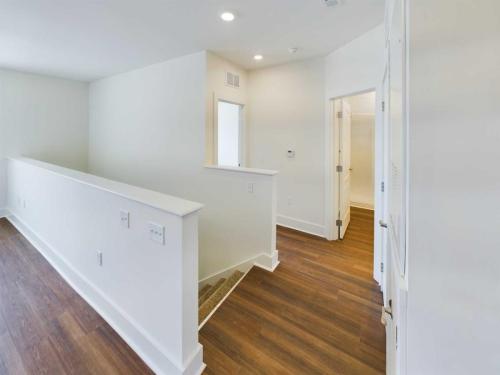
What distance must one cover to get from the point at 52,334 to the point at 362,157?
585 centimetres

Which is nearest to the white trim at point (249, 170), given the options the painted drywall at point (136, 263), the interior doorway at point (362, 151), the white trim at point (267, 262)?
the white trim at point (267, 262)

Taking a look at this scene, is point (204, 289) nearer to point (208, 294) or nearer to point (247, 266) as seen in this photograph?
point (208, 294)

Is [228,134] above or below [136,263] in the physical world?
above

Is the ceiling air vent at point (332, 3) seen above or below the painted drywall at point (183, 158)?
above

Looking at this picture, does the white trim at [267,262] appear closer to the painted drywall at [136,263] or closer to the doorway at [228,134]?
the painted drywall at [136,263]

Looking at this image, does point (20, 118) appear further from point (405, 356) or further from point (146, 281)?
point (405, 356)

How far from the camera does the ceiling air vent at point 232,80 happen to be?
3.71 m

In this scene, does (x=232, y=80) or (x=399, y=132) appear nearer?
(x=399, y=132)

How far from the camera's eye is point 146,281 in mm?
1516

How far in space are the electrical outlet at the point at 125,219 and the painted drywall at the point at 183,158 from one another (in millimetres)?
1451

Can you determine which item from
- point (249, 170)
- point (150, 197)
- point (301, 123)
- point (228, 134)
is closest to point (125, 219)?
point (150, 197)

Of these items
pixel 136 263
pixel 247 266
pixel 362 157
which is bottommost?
pixel 247 266

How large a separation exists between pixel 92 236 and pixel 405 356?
2.20 m

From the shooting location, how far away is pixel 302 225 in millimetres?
3877
